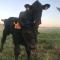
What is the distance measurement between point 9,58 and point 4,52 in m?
0.73

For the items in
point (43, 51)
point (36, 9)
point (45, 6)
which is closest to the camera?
point (36, 9)

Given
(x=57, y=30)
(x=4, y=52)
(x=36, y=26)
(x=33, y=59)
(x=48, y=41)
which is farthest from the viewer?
(x=57, y=30)

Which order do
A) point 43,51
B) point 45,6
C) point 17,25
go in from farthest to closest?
point 43,51
point 45,6
point 17,25

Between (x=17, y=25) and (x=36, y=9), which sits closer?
(x=17, y=25)

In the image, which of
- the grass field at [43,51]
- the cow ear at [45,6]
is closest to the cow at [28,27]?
the cow ear at [45,6]

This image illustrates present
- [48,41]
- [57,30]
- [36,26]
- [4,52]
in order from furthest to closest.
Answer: [57,30]
[48,41]
[4,52]
[36,26]

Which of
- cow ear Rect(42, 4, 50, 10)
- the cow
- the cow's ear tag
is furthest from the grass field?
cow ear Rect(42, 4, 50, 10)

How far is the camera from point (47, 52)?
8.59 metres

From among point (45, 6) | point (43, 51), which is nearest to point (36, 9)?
point (45, 6)

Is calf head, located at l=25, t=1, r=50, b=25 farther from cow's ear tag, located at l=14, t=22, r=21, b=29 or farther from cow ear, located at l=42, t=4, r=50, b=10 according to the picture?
cow's ear tag, located at l=14, t=22, r=21, b=29

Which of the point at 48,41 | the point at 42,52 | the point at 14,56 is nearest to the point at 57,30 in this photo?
the point at 48,41

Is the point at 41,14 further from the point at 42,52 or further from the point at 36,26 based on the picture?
the point at 42,52

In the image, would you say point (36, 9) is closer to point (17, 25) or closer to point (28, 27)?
point (28, 27)

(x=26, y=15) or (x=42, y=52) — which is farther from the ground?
(x=26, y=15)
